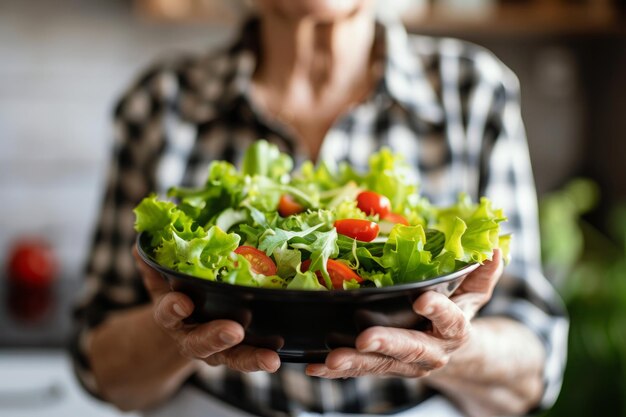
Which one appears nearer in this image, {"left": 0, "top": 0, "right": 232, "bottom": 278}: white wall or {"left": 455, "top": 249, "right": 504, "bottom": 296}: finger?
{"left": 455, "top": 249, "right": 504, "bottom": 296}: finger

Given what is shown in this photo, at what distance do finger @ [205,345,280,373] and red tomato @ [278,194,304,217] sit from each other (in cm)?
16

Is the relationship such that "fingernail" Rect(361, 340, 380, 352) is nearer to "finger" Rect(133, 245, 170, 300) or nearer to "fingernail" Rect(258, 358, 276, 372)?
"fingernail" Rect(258, 358, 276, 372)

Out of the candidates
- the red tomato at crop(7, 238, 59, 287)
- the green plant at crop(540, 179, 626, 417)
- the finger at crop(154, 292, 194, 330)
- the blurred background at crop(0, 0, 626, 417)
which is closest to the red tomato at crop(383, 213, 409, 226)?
the finger at crop(154, 292, 194, 330)

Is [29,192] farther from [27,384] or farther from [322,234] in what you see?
[322,234]

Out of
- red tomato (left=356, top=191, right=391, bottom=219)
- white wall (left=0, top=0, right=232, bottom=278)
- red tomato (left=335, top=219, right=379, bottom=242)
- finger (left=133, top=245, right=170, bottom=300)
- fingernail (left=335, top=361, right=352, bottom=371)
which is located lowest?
white wall (left=0, top=0, right=232, bottom=278)

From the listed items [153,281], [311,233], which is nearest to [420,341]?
[311,233]

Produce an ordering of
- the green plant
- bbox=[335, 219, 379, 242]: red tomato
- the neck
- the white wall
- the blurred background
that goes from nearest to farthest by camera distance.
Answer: bbox=[335, 219, 379, 242]: red tomato < the neck < the green plant < the blurred background < the white wall

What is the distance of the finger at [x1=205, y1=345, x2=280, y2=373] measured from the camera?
59 centimetres

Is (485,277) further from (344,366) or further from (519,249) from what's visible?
(519,249)

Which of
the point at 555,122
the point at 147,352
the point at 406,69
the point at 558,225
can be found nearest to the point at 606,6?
the point at 555,122

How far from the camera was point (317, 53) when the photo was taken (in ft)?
3.71

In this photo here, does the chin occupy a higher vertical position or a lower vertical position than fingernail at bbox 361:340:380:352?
higher

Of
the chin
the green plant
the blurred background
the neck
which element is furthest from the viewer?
the blurred background

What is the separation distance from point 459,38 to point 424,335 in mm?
1793
